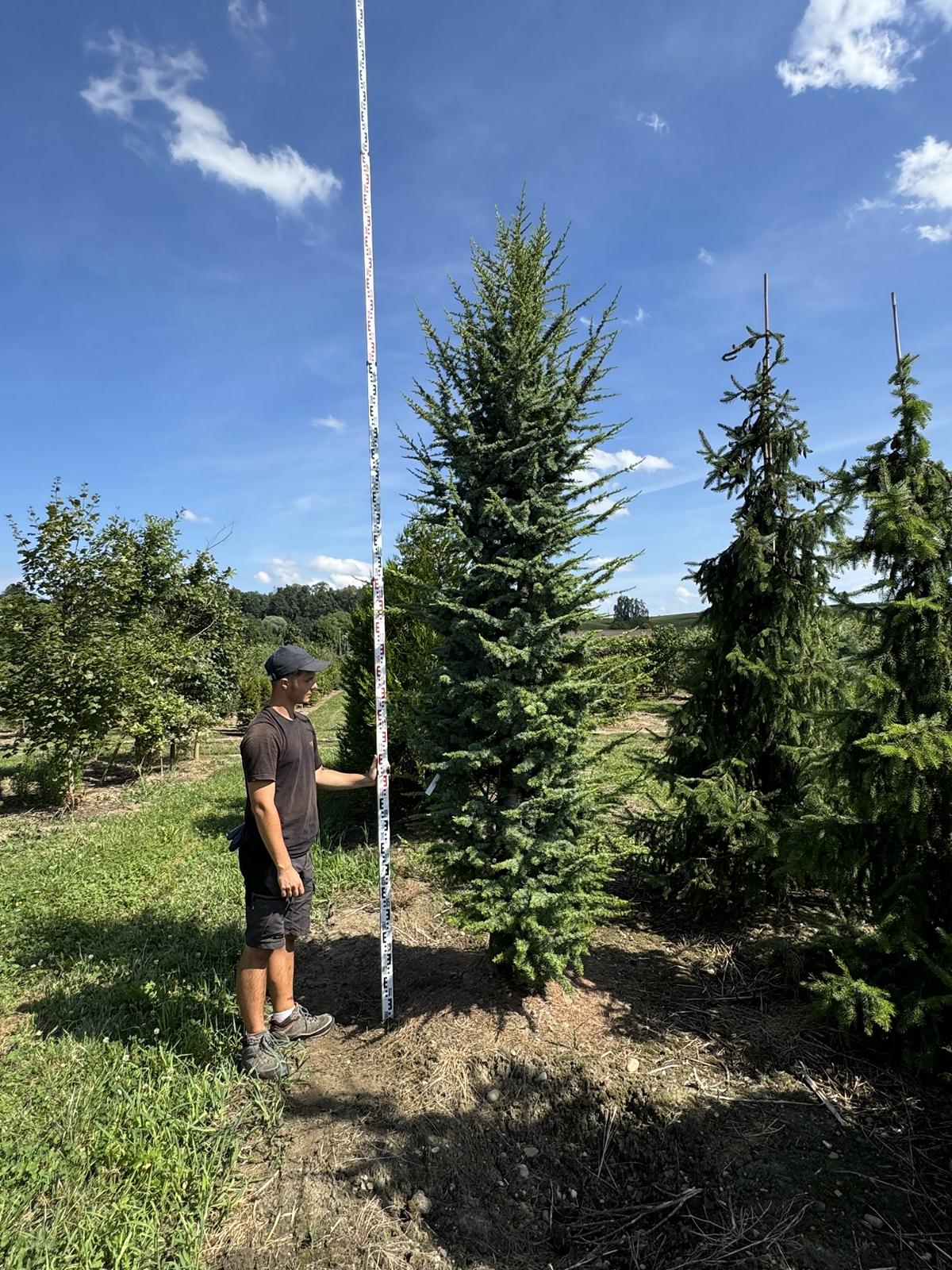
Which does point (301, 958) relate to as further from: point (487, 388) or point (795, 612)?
point (795, 612)

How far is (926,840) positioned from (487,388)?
4.00m

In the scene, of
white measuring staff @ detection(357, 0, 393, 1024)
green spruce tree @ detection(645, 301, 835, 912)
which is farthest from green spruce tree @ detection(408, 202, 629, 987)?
green spruce tree @ detection(645, 301, 835, 912)

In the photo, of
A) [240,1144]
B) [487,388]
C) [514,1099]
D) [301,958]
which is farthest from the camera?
[301,958]

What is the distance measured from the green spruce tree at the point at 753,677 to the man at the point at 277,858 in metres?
2.99

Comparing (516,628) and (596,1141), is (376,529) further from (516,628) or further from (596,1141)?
(596,1141)

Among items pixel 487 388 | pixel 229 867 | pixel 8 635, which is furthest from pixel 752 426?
pixel 8 635

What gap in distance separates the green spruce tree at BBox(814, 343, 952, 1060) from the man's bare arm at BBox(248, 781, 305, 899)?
3.06 m

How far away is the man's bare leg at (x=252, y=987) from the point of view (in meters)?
3.65

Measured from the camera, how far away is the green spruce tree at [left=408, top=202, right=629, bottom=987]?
12.8 feet

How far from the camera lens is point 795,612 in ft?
17.2

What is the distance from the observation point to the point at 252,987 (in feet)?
12.0

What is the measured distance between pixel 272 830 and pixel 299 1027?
145 cm

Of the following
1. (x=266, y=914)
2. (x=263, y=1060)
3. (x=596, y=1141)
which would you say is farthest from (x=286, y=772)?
(x=596, y=1141)

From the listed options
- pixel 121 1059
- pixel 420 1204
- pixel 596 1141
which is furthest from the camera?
pixel 121 1059
